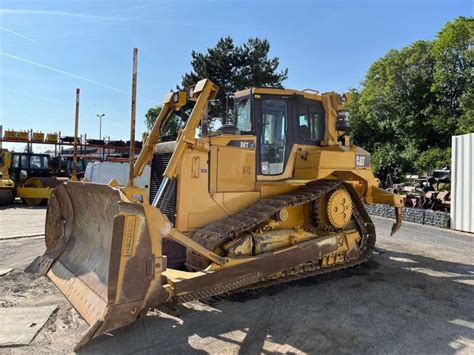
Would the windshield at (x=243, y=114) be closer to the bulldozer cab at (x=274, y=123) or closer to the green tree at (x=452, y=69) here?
the bulldozer cab at (x=274, y=123)

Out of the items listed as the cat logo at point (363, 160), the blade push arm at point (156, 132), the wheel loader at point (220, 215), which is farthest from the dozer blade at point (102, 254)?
the cat logo at point (363, 160)

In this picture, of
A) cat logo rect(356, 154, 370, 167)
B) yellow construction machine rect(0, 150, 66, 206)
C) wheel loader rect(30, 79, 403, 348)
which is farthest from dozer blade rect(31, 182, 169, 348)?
yellow construction machine rect(0, 150, 66, 206)

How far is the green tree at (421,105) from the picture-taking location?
27609mm

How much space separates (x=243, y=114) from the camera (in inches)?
244

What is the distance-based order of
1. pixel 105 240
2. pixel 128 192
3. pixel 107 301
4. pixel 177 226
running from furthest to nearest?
pixel 177 226, pixel 105 240, pixel 128 192, pixel 107 301

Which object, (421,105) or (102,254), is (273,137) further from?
(421,105)

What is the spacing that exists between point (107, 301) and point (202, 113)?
2.60m

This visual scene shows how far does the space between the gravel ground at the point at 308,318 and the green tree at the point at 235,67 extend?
2245 centimetres

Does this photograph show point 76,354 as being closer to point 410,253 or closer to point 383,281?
point 383,281

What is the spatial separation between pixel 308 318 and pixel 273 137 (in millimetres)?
2723

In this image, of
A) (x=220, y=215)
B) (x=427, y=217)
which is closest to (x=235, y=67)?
(x=427, y=217)

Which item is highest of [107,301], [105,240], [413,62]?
[413,62]

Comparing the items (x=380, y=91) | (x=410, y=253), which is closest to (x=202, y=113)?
(x=410, y=253)

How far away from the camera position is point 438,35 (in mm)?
31750
